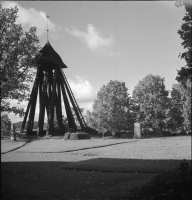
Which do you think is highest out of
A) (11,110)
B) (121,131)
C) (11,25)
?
(11,25)

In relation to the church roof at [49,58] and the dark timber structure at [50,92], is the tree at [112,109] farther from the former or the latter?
the church roof at [49,58]

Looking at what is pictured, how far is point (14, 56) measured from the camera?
8273 mm

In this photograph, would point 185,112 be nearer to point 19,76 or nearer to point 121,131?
point 121,131

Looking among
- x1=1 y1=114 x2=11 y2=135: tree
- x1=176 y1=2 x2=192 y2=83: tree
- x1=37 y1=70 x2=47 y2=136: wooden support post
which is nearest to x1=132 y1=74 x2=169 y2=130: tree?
x1=37 y1=70 x2=47 y2=136: wooden support post

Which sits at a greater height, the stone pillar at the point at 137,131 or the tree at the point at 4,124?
the tree at the point at 4,124

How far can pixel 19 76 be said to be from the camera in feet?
27.3

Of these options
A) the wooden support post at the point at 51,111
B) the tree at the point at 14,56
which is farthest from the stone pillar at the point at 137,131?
the tree at the point at 14,56

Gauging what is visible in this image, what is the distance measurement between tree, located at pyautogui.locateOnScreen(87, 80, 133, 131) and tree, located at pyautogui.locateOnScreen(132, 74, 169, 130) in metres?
2.02

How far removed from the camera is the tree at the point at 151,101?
37.1 metres

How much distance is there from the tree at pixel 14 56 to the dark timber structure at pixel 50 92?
76.3 feet

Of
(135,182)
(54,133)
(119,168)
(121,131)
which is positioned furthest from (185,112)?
(135,182)

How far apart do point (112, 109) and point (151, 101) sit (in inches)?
267

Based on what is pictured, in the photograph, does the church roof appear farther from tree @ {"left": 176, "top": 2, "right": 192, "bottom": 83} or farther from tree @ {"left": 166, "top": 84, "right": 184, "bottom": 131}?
tree @ {"left": 176, "top": 2, "right": 192, "bottom": 83}

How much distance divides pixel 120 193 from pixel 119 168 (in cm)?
380
